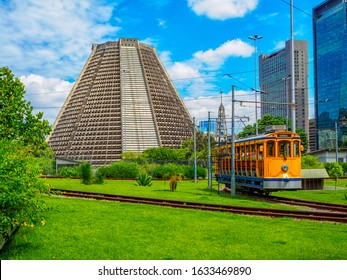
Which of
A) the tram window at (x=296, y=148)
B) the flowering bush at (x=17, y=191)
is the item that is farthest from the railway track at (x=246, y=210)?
the tram window at (x=296, y=148)

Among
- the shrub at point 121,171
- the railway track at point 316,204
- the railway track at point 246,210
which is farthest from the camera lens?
the shrub at point 121,171

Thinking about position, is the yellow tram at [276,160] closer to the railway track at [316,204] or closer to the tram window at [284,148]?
the tram window at [284,148]

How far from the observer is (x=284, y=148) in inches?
912

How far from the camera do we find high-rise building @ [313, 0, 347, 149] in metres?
159

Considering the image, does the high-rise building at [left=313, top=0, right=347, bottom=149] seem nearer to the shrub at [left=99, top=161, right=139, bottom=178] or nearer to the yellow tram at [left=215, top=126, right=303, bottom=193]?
the shrub at [left=99, top=161, right=139, bottom=178]

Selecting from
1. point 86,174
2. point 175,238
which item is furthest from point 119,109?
point 175,238

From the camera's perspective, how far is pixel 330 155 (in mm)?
59031

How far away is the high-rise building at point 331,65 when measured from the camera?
15888 centimetres

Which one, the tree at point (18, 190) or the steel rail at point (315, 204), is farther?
the steel rail at point (315, 204)

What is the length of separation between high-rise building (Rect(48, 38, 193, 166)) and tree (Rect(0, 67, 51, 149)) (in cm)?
8444

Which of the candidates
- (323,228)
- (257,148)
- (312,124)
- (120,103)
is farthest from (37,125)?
(312,124)

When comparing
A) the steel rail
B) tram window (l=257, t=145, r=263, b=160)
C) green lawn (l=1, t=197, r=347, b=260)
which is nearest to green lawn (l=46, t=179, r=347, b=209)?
the steel rail

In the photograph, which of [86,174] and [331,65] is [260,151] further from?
[331,65]

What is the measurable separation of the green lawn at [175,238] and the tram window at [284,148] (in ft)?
25.2
